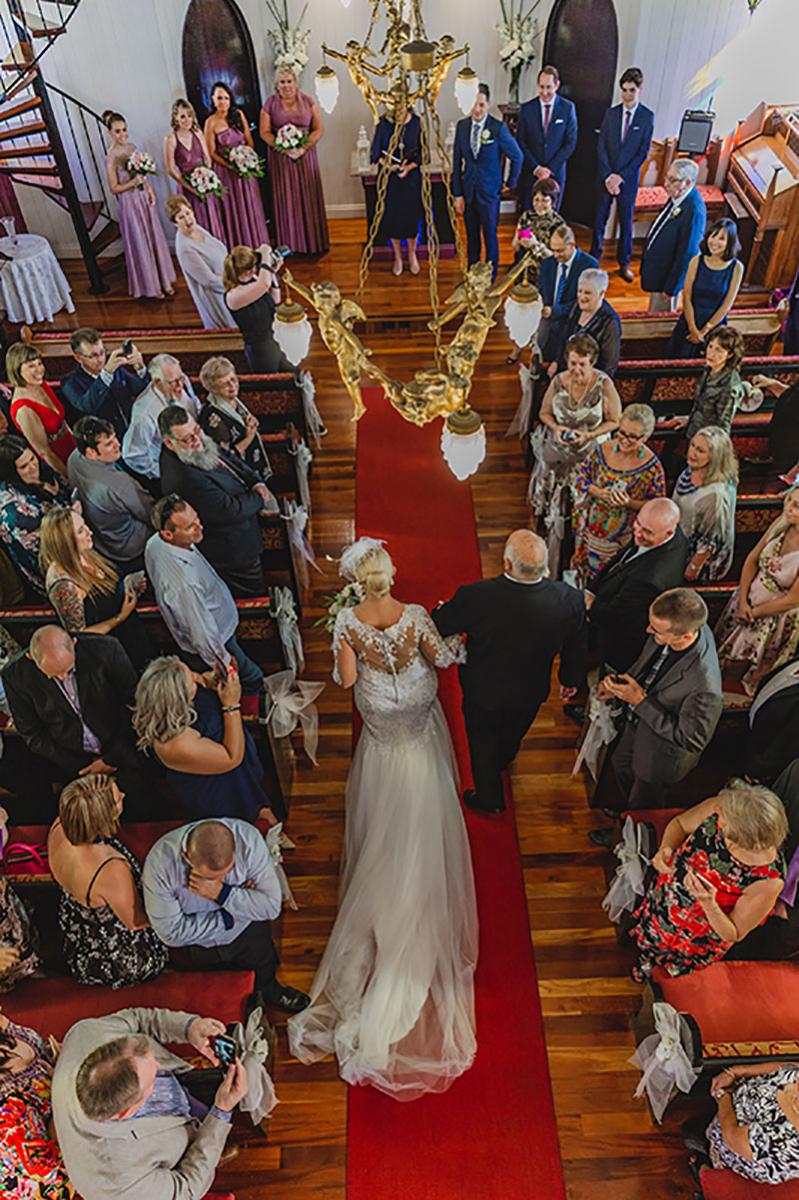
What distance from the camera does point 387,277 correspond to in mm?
8836

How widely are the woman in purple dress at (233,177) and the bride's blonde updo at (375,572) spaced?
21.1 ft

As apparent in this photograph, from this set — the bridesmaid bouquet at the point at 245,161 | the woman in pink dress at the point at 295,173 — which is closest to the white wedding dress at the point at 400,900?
the bridesmaid bouquet at the point at 245,161

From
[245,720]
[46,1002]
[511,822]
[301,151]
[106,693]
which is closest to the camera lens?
[46,1002]

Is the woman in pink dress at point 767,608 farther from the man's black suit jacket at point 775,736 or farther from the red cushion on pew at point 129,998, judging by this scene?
the red cushion on pew at point 129,998

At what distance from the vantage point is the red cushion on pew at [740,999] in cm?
328

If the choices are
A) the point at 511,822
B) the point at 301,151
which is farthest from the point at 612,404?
the point at 301,151

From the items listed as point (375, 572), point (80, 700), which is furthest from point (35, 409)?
point (375, 572)

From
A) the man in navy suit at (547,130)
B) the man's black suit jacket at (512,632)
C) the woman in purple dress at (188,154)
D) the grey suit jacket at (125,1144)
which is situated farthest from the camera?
the woman in purple dress at (188,154)

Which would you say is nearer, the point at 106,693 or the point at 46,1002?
the point at 46,1002

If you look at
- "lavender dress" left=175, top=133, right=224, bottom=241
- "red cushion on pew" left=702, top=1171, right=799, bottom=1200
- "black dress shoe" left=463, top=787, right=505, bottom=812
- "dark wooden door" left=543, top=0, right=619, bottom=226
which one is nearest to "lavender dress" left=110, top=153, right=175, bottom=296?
"lavender dress" left=175, top=133, right=224, bottom=241

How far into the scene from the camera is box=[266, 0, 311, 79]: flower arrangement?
8602mm

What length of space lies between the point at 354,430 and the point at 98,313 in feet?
11.3

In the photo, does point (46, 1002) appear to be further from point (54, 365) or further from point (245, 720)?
point (54, 365)

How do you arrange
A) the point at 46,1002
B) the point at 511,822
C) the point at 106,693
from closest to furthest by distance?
the point at 46,1002 < the point at 106,693 < the point at 511,822
